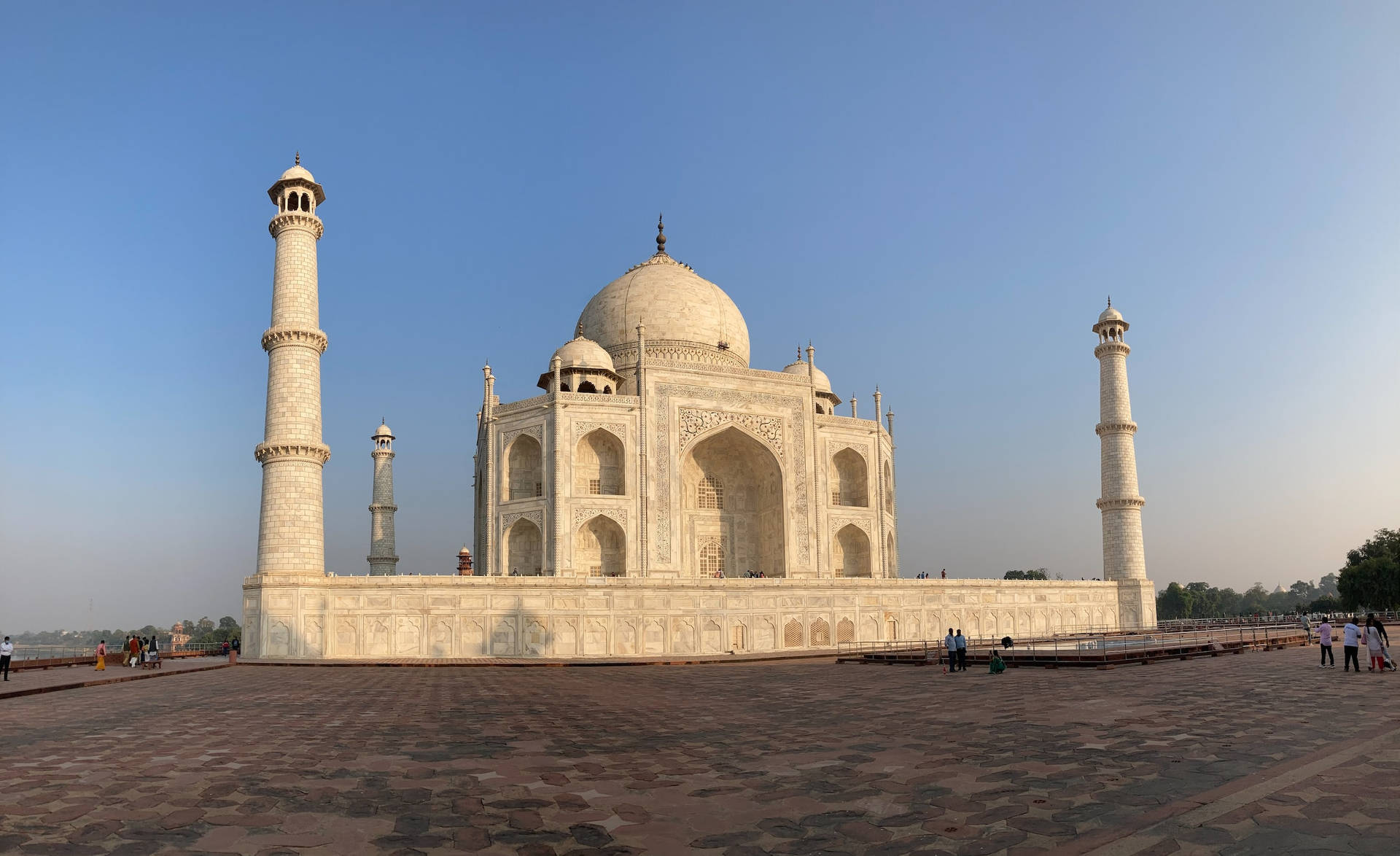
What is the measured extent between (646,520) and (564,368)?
21.9 feet

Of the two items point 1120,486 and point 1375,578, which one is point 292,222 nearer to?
point 1120,486

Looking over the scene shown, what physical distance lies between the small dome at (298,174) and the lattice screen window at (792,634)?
1879cm

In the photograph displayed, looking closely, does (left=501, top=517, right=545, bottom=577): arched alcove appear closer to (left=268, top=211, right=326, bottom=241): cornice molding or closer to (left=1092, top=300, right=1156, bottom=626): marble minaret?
(left=268, top=211, right=326, bottom=241): cornice molding

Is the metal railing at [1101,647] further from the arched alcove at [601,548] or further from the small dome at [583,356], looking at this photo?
the small dome at [583,356]

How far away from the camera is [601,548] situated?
31.6 m

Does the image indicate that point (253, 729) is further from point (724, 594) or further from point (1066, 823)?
point (724, 594)

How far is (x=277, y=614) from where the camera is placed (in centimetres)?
2339

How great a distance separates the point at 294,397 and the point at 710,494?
1540 cm

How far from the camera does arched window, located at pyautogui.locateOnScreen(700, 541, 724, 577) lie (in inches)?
1353

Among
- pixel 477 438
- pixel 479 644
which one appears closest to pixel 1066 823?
pixel 479 644

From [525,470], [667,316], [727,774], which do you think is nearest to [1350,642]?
[727,774]

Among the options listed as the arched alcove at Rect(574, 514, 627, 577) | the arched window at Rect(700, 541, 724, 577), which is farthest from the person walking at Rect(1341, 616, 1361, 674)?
the arched window at Rect(700, 541, 724, 577)

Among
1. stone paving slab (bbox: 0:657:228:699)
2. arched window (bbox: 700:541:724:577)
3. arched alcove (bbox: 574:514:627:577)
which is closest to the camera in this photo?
stone paving slab (bbox: 0:657:228:699)

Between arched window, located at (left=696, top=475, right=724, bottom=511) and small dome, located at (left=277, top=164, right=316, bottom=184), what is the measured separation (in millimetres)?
16653
